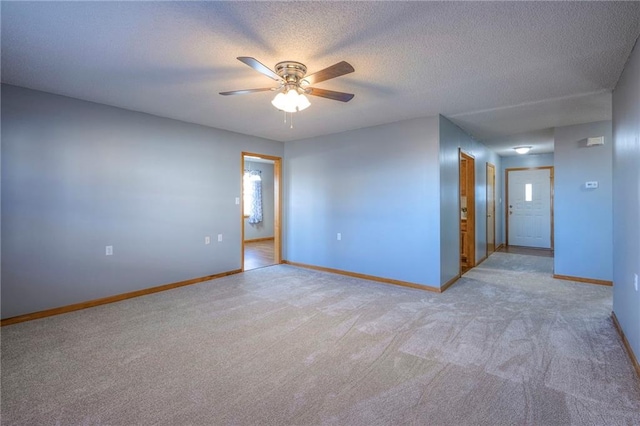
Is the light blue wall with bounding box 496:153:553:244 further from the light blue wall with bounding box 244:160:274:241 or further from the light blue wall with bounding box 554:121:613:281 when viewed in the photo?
the light blue wall with bounding box 244:160:274:241

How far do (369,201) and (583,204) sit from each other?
3133 millimetres

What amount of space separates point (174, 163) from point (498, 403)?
443cm

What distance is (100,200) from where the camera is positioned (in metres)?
3.64

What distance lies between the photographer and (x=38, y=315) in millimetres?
3186

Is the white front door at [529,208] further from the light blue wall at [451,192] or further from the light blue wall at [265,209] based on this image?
the light blue wall at [265,209]

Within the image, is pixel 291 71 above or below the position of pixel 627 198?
above

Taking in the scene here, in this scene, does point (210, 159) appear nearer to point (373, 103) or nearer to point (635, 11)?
point (373, 103)

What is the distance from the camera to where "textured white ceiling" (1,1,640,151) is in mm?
1861

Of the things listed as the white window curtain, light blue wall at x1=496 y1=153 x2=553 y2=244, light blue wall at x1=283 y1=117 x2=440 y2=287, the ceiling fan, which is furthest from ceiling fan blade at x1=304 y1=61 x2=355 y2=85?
the white window curtain

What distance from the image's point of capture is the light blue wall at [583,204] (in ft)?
14.2

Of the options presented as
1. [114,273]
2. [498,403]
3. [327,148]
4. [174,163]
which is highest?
[327,148]

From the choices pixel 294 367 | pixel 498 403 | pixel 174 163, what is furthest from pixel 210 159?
pixel 498 403

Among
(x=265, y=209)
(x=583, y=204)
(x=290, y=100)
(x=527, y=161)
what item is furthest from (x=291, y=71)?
(x=527, y=161)

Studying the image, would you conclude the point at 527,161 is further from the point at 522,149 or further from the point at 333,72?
the point at 333,72
